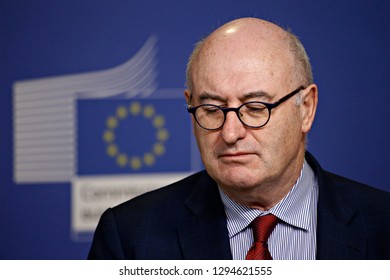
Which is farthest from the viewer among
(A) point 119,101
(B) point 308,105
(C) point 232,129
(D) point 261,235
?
(A) point 119,101

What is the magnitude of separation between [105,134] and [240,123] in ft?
4.79

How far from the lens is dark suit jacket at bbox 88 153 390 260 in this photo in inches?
66.7

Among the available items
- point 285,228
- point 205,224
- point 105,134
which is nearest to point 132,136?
point 105,134

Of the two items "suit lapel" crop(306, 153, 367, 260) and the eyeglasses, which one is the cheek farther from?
"suit lapel" crop(306, 153, 367, 260)

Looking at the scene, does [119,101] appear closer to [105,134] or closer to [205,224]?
[105,134]

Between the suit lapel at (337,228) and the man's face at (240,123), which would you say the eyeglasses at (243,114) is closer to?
the man's face at (240,123)

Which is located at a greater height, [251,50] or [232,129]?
[251,50]

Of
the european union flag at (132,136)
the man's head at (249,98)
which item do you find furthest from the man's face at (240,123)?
the european union flag at (132,136)

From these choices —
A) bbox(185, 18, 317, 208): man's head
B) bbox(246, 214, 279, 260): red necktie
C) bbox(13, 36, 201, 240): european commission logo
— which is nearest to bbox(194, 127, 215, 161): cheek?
bbox(185, 18, 317, 208): man's head

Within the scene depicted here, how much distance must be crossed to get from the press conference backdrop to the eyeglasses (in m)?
1.28

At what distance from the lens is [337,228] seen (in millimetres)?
1708

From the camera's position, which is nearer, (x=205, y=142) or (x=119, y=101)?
(x=205, y=142)

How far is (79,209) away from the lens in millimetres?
2963

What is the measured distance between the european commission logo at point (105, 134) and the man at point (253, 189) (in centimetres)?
105
